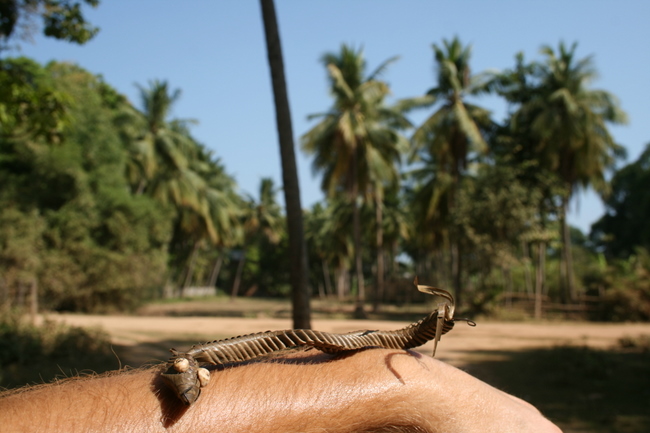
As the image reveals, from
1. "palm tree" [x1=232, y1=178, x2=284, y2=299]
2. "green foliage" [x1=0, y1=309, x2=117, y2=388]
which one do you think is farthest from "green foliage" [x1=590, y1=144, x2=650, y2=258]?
"green foliage" [x1=0, y1=309, x2=117, y2=388]

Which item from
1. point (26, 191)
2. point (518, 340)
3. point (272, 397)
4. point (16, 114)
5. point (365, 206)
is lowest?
point (518, 340)

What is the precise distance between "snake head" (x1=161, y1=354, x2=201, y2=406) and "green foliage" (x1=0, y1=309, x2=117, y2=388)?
27.0 feet

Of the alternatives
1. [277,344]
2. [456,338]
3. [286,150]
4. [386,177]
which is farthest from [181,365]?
[386,177]

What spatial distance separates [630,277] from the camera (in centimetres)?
2297

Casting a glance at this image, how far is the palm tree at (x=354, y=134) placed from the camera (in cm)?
2689

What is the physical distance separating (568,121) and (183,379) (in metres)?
27.0

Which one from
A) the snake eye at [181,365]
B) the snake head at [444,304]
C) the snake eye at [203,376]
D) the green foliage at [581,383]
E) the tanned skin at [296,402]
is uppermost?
the snake head at [444,304]

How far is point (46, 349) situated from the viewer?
33.0 ft

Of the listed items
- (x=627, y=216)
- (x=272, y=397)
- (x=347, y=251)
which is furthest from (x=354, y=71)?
(x=627, y=216)

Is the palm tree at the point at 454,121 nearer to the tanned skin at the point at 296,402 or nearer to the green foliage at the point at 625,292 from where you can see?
the green foliage at the point at 625,292

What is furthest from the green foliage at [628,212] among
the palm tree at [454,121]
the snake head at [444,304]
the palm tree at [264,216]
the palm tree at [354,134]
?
the snake head at [444,304]

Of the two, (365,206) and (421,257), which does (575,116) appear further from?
(421,257)

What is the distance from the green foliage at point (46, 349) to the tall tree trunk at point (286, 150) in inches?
161

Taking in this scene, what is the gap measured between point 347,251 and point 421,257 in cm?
896
